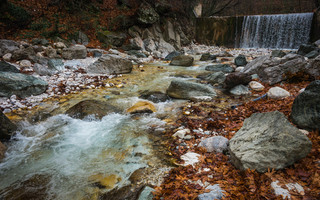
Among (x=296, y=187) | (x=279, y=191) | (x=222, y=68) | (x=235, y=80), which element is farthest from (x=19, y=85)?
(x=222, y=68)

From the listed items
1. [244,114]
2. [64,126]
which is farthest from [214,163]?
[64,126]

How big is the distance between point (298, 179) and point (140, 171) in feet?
6.87

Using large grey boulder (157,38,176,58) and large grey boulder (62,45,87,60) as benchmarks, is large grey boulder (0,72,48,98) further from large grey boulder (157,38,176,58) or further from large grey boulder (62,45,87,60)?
large grey boulder (157,38,176,58)

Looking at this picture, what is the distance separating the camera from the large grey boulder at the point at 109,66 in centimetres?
881

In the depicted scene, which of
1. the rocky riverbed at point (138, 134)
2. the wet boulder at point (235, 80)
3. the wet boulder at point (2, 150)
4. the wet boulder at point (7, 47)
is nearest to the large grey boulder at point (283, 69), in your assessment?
the rocky riverbed at point (138, 134)

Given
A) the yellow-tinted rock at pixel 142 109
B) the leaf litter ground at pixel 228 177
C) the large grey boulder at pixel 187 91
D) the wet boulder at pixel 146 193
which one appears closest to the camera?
the leaf litter ground at pixel 228 177

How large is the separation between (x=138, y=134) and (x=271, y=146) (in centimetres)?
258

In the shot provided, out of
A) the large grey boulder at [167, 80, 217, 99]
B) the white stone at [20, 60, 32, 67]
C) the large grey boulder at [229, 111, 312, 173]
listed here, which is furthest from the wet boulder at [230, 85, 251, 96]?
the white stone at [20, 60, 32, 67]

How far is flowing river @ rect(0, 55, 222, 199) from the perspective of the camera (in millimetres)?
2482

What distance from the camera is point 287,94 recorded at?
4746 mm

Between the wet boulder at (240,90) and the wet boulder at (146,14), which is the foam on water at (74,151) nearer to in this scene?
the wet boulder at (240,90)

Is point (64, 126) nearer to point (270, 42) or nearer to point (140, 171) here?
point (140, 171)

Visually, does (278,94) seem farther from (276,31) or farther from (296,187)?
(276,31)

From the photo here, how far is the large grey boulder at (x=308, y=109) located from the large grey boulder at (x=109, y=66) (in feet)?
26.9
